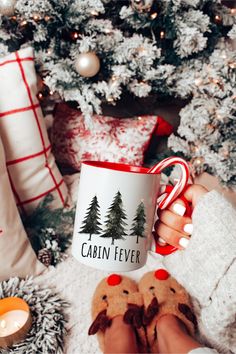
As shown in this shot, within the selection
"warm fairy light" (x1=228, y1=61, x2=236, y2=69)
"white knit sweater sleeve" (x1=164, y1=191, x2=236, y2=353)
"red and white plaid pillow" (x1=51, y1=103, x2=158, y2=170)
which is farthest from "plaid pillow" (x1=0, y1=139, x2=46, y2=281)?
"warm fairy light" (x1=228, y1=61, x2=236, y2=69)

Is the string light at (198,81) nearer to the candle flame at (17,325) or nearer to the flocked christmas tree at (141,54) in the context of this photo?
the flocked christmas tree at (141,54)

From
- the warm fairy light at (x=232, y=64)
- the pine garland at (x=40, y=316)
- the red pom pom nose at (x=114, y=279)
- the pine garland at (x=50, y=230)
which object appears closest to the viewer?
the pine garland at (x=40, y=316)

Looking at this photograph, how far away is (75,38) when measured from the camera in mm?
1160

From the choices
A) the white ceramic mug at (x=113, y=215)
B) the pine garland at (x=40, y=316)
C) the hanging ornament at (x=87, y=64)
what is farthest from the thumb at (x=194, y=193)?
the hanging ornament at (x=87, y=64)

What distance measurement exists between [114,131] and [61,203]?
0.97ft

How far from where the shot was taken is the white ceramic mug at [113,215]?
560mm

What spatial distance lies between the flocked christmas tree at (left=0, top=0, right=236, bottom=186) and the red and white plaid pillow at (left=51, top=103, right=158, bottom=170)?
101 mm

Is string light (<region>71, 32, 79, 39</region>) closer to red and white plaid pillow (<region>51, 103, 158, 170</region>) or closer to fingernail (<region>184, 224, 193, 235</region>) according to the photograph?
red and white plaid pillow (<region>51, 103, 158, 170</region>)

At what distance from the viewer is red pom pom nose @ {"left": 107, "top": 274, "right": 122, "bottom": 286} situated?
0.95m

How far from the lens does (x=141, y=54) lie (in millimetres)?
1125

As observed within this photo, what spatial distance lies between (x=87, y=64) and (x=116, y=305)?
66cm

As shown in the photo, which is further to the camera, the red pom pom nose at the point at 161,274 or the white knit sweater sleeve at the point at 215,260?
the red pom pom nose at the point at 161,274

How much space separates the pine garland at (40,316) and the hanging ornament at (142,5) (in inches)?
32.1

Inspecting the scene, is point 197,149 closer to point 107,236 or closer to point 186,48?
point 186,48
